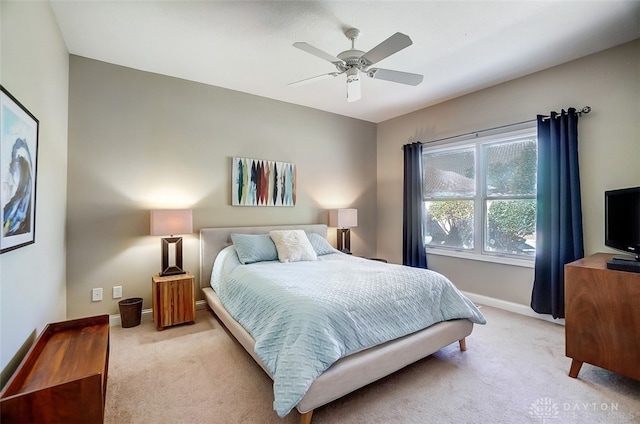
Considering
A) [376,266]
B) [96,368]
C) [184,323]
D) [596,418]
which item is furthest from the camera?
[184,323]

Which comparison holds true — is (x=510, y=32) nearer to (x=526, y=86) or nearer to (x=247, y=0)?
(x=526, y=86)

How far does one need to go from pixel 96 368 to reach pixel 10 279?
64cm

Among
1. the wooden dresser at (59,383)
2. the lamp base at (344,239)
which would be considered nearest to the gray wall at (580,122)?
the lamp base at (344,239)

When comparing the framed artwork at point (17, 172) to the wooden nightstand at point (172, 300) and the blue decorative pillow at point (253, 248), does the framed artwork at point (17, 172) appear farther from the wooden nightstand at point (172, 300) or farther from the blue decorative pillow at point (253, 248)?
the blue decorative pillow at point (253, 248)

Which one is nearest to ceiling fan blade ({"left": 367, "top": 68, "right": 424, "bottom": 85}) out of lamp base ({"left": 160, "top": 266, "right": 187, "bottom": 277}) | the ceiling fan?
the ceiling fan

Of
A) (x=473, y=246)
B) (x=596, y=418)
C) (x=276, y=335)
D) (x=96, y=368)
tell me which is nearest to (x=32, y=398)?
(x=96, y=368)

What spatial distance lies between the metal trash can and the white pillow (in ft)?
5.06

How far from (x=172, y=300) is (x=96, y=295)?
0.80 meters

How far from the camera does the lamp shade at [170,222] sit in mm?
2941

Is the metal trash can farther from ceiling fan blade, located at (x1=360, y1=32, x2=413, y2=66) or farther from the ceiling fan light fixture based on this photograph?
ceiling fan blade, located at (x1=360, y1=32, x2=413, y2=66)

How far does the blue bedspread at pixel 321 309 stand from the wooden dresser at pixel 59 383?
0.84 meters

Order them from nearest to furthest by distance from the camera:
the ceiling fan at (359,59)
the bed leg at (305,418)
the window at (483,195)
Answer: the bed leg at (305,418) → the ceiling fan at (359,59) → the window at (483,195)

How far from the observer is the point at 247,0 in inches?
83.3

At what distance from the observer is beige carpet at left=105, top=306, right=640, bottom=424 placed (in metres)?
1.75
